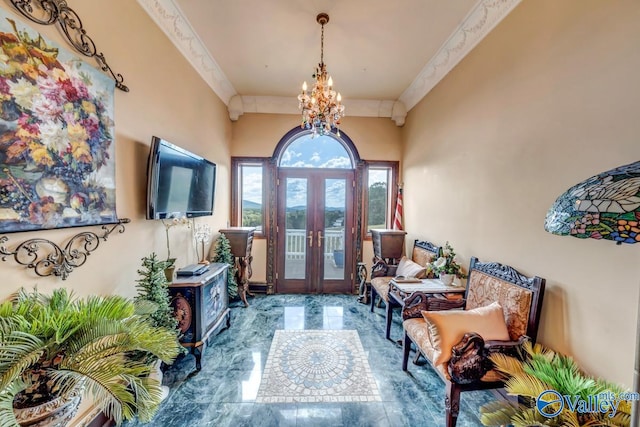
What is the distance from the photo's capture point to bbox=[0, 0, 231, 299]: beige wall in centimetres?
153

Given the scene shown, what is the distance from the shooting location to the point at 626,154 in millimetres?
1306

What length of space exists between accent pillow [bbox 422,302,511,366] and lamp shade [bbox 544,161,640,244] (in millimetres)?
1176

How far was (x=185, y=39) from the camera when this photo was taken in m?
2.65

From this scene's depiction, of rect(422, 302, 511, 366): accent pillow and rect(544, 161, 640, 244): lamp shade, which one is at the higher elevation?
rect(544, 161, 640, 244): lamp shade

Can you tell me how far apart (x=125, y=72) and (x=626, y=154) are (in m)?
3.28

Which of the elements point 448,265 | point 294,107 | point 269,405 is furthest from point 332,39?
point 269,405

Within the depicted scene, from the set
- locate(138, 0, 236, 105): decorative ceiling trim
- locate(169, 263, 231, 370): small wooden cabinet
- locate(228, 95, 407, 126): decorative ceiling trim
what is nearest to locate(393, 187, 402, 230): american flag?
locate(228, 95, 407, 126): decorative ceiling trim

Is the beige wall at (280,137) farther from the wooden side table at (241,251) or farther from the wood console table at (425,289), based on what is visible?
the wood console table at (425,289)

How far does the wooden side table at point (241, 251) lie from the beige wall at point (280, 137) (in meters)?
0.54

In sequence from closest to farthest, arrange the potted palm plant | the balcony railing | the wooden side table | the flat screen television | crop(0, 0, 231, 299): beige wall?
the potted palm plant, crop(0, 0, 231, 299): beige wall, the flat screen television, the wooden side table, the balcony railing

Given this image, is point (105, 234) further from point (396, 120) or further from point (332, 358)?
point (396, 120)

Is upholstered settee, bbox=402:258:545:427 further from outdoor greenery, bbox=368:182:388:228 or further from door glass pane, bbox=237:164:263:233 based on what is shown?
door glass pane, bbox=237:164:263:233

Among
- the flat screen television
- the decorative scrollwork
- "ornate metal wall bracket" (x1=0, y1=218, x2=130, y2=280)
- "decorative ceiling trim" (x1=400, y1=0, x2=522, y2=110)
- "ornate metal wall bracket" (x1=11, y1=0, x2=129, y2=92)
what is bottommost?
the decorative scrollwork

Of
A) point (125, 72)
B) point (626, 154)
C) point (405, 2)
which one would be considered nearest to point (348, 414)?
point (626, 154)
